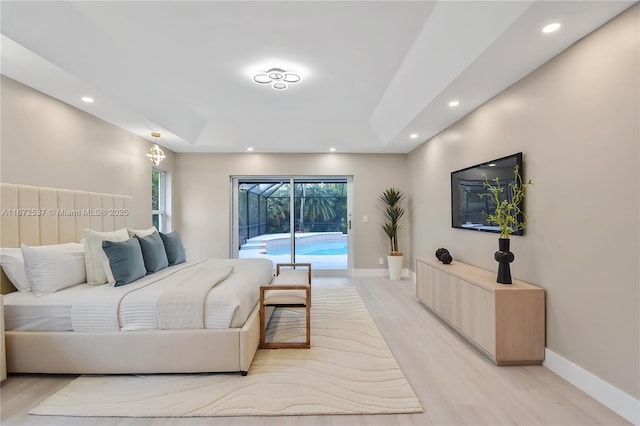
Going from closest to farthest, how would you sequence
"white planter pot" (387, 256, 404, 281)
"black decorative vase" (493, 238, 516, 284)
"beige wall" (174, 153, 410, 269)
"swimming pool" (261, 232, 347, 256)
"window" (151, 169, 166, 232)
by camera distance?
1. "black decorative vase" (493, 238, 516, 284)
2. "window" (151, 169, 166, 232)
3. "white planter pot" (387, 256, 404, 281)
4. "beige wall" (174, 153, 410, 269)
5. "swimming pool" (261, 232, 347, 256)

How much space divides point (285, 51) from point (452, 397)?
3.23m

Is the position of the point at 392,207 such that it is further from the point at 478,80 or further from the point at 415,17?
the point at 415,17

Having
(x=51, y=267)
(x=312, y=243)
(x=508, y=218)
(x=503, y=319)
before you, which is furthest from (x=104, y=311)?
(x=312, y=243)

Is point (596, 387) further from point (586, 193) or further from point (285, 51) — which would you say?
point (285, 51)

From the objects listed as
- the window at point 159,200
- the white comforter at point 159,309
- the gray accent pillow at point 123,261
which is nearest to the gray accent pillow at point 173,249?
the gray accent pillow at point 123,261

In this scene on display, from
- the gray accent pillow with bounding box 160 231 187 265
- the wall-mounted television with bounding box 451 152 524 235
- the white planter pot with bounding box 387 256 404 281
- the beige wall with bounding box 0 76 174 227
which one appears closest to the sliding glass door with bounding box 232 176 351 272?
the white planter pot with bounding box 387 256 404 281

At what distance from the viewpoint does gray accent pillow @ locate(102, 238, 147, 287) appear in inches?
108

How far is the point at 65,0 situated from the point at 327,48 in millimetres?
2043

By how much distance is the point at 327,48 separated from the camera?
2904 mm


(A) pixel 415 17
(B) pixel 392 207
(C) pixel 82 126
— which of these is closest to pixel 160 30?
(C) pixel 82 126

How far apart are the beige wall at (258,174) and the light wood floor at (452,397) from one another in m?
3.13

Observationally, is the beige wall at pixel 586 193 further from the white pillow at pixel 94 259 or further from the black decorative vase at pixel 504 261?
the white pillow at pixel 94 259

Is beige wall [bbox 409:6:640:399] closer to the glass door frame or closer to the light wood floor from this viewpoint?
the light wood floor

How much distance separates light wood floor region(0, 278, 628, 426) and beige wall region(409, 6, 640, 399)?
288mm
